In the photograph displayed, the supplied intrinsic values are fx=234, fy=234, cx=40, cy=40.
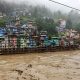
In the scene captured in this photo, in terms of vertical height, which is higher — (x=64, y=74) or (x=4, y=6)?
(x=4, y=6)

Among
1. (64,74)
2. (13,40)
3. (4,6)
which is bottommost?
(64,74)

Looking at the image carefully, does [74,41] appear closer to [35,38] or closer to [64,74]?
[35,38]

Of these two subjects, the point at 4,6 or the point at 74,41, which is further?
the point at 4,6

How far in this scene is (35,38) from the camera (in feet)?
73.6

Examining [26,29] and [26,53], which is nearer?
[26,53]

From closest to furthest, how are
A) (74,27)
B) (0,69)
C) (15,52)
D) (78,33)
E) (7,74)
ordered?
(7,74) < (0,69) < (15,52) < (78,33) < (74,27)

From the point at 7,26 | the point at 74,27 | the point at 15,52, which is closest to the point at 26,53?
the point at 15,52

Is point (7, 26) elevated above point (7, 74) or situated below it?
above

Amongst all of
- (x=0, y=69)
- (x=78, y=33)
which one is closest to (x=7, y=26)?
(x=78, y=33)

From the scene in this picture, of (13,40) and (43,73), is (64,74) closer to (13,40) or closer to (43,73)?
(43,73)

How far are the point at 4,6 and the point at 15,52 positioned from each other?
49.4ft

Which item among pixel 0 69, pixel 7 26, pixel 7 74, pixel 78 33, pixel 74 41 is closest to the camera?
pixel 7 74

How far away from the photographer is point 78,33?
31.2 m

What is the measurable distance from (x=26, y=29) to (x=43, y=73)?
14692mm
